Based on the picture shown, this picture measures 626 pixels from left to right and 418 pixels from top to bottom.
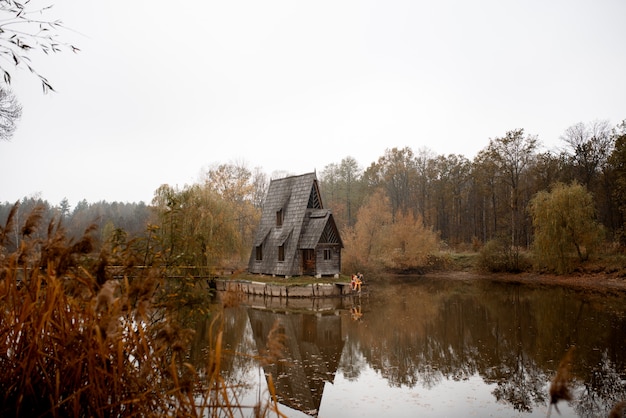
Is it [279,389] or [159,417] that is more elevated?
[159,417]

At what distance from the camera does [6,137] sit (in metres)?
12.1

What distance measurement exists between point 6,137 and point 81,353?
1237cm

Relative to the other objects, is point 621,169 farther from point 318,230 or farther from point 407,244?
point 318,230

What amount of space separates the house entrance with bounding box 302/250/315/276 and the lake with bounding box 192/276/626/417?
15.3ft

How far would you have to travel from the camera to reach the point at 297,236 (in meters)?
25.3

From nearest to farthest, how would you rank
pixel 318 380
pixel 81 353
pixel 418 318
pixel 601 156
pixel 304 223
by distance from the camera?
pixel 81 353, pixel 318 380, pixel 418 318, pixel 304 223, pixel 601 156

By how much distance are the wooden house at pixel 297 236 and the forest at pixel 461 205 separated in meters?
2.15

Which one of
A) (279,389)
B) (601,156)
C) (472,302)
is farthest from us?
(601,156)

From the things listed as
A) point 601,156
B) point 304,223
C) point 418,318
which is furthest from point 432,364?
point 601,156

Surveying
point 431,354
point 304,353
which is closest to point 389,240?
point 431,354

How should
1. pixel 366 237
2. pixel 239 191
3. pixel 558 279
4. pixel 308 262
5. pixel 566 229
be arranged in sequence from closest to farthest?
1. pixel 308 262
2. pixel 566 229
3. pixel 558 279
4. pixel 366 237
5. pixel 239 191

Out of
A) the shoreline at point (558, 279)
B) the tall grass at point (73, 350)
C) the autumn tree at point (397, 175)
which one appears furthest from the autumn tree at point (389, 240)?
the tall grass at point (73, 350)

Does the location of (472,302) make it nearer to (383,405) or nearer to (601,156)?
(383,405)

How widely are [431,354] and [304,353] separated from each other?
10.6 ft
